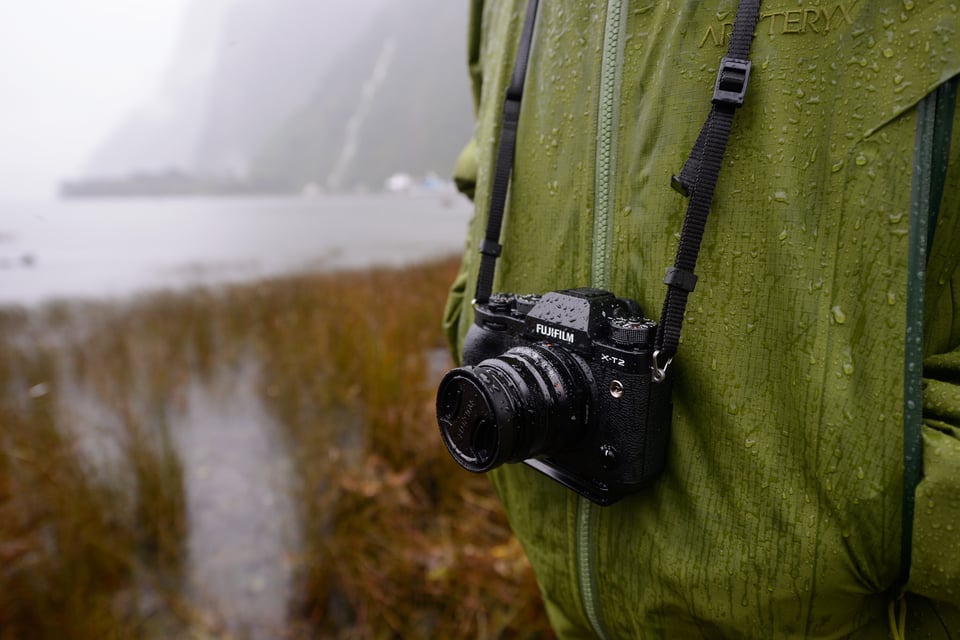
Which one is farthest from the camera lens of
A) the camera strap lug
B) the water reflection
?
the water reflection

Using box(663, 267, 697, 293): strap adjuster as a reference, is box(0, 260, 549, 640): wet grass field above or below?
below

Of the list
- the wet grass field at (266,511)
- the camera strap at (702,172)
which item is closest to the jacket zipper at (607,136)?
the camera strap at (702,172)

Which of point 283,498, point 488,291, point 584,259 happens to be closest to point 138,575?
point 283,498

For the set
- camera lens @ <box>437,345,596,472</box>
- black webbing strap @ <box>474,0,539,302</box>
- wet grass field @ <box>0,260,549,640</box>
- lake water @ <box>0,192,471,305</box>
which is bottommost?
lake water @ <box>0,192,471,305</box>

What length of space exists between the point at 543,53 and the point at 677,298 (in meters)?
0.46

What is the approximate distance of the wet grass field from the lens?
72.8 inches

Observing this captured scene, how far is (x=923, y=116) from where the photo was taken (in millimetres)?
506

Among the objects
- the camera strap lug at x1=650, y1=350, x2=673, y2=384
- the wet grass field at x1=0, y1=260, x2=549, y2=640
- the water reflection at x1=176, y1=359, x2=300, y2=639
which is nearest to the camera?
the camera strap lug at x1=650, y1=350, x2=673, y2=384

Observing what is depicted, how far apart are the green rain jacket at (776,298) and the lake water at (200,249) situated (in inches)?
213

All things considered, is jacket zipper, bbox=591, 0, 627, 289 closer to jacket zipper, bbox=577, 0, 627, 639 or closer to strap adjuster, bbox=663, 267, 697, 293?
jacket zipper, bbox=577, 0, 627, 639

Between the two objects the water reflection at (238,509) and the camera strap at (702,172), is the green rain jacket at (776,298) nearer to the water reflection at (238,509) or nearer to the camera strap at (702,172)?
the camera strap at (702,172)

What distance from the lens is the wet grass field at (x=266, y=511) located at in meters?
1.85

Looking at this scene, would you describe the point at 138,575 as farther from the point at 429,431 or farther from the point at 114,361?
the point at 114,361

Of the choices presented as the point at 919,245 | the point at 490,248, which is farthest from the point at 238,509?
the point at 919,245
